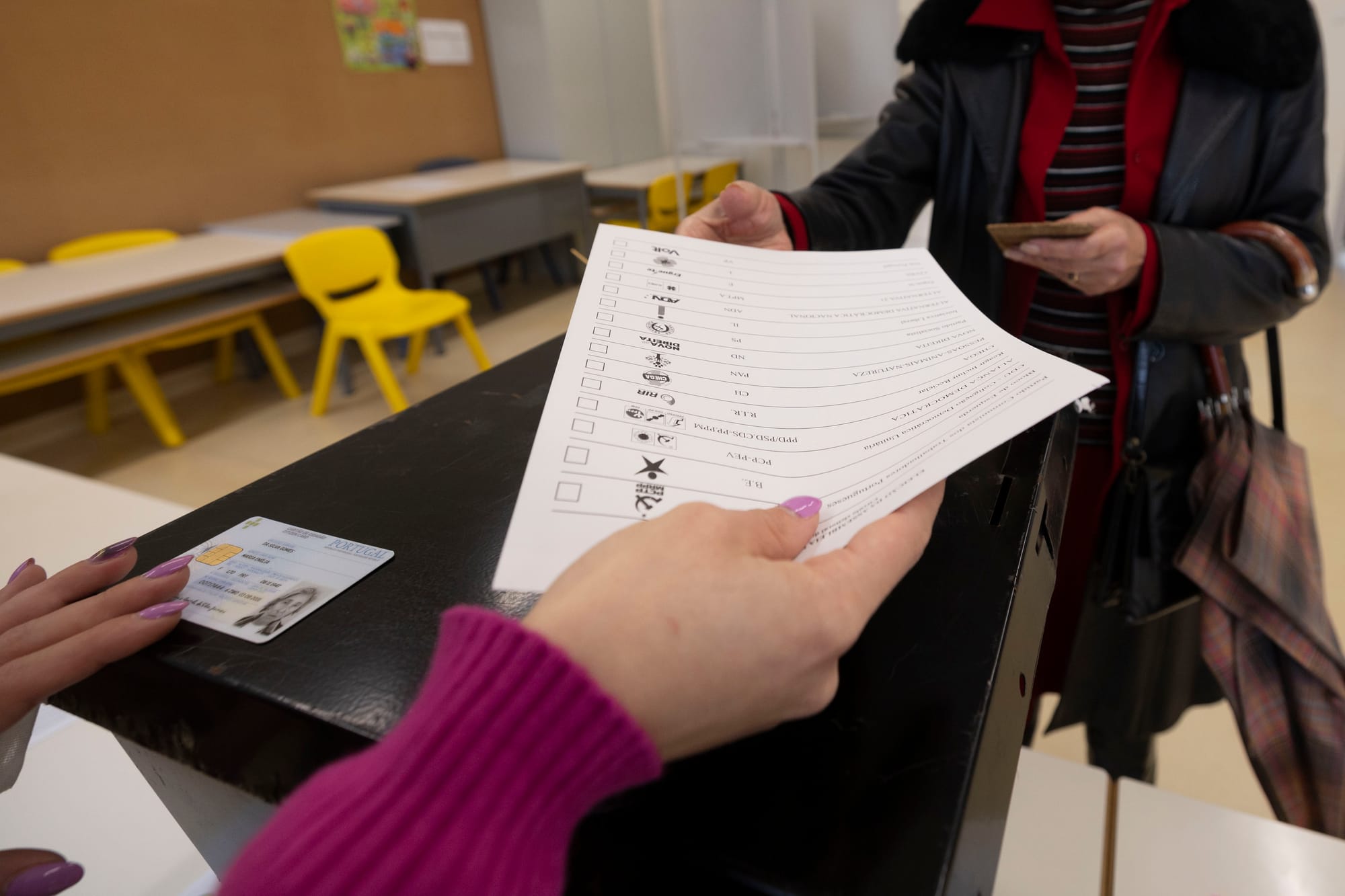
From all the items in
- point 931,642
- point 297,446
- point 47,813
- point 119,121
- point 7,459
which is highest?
point 119,121

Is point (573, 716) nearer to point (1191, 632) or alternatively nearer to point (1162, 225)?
point (1162, 225)

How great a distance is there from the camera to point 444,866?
0.21 m

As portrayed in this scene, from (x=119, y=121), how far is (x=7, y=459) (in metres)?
2.48

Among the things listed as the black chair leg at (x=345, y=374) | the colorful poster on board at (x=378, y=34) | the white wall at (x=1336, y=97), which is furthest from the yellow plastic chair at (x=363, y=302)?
the white wall at (x=1336, y=97)

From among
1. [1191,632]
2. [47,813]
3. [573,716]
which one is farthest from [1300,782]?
[47,813]

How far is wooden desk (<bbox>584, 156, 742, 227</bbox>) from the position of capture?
361 centimetres

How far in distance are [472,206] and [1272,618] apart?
10.5ft

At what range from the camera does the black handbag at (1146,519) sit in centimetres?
85

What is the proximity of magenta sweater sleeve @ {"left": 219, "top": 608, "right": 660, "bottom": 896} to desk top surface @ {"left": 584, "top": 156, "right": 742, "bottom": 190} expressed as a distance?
3.28 metres

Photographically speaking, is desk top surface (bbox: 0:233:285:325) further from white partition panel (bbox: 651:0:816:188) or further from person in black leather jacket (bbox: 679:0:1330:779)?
person in black leather jacket (bbox: 679:0:1330:779)

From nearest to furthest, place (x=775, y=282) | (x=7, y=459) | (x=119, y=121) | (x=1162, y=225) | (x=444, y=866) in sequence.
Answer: (x=444, y=866)
(x=775, y=282)
(x=1162, y=225)
(x=7, y=459)
(x=119, y=121)

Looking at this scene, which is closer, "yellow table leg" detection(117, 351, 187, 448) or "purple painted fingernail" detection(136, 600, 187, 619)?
"purple painted fingernail" detection(136, 600, 187, 619)

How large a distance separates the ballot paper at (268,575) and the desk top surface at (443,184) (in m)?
2.92

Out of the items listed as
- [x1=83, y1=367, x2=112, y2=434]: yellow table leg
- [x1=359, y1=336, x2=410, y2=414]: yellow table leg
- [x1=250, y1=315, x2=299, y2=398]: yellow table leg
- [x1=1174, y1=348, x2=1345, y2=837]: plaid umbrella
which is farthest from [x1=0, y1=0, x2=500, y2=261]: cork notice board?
[x1=1174, y1=348, x2=1345, y2=837]: plaid umbrella
